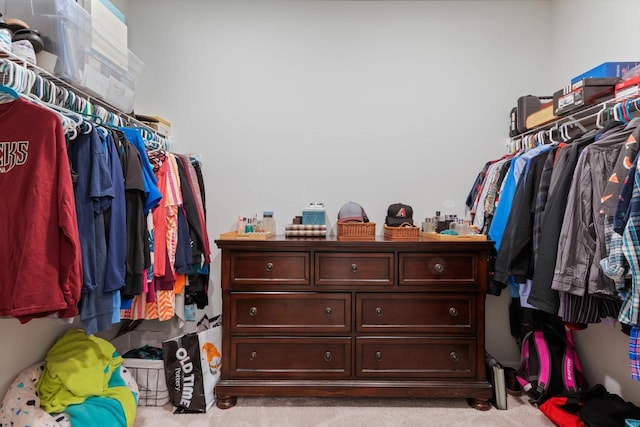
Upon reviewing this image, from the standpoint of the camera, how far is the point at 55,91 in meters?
1.51

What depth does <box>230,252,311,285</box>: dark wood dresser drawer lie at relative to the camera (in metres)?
1.98

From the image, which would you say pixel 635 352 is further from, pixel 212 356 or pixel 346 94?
pixel 346 94

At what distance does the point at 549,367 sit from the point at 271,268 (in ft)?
6.00

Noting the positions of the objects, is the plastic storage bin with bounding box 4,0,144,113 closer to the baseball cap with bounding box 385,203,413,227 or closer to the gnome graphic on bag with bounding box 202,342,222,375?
the gnome graphic on bag with bounding box 202,342,222,375

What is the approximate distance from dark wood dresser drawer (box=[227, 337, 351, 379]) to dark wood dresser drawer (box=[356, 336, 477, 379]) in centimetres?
11

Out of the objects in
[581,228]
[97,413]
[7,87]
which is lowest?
[97,413]

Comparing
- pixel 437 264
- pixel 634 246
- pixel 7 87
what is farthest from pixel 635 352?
pixel 7 87

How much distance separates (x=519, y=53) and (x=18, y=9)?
10.3 ft

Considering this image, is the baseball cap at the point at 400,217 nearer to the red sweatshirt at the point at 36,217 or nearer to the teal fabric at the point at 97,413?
the red sweatshirt at the point at 36,217

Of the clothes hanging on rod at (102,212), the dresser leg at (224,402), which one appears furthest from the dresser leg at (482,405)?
the clothes hanging on rod at (102,212)

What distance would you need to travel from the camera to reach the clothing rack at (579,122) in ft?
4.99

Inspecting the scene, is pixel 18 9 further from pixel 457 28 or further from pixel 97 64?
pixel 457 28

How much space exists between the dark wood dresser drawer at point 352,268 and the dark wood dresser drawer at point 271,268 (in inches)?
3.6

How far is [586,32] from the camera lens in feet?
7.22
